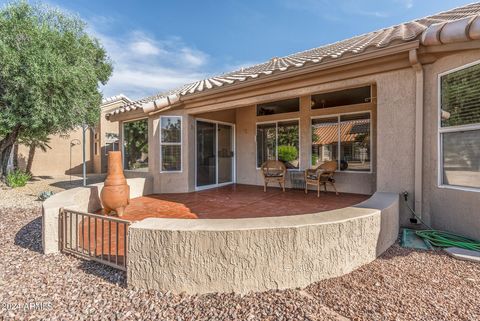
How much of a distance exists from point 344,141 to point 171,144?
237 inches

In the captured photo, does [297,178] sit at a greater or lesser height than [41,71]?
lesser

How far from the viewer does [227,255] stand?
9.05 ft

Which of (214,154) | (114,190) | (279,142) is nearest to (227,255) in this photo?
(114,190)

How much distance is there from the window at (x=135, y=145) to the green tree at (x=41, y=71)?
1.83 meters

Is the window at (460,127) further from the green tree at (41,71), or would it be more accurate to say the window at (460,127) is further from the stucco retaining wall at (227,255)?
the green tree at (41,71)

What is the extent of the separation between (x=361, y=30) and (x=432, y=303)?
33.7 feet

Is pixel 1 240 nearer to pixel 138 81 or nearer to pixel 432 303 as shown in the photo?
pixel 432 303

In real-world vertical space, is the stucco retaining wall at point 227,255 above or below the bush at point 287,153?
below

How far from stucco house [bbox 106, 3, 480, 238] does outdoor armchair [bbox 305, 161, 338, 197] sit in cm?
46

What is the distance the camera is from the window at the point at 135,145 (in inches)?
355

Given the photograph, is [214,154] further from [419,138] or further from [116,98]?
[116,98]

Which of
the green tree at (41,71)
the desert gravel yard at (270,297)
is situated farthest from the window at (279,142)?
the green tree at (41,71)

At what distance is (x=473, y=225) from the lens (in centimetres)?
398

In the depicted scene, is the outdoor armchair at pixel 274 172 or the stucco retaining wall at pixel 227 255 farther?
the outdoor armchair at pixel 274 172
